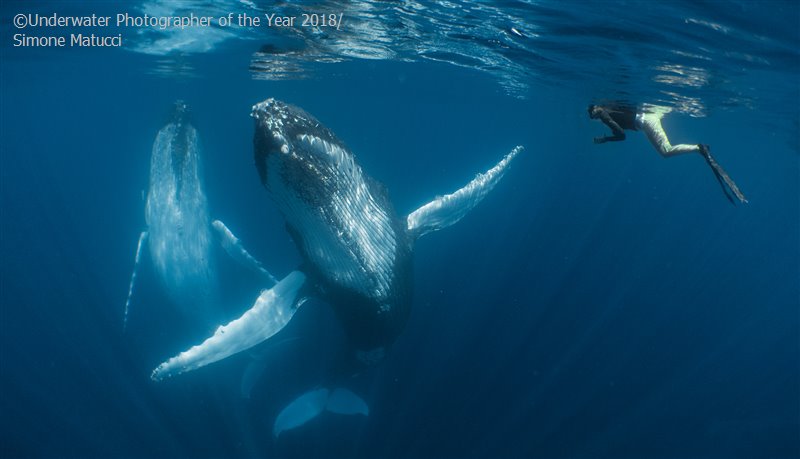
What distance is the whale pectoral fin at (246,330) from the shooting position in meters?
6.12

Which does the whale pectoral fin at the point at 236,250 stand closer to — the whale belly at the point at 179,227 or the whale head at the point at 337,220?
the whale belly at the point at 179,227

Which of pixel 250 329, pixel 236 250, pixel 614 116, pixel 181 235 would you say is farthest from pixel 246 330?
pixel 614 116

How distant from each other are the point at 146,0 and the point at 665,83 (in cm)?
1697

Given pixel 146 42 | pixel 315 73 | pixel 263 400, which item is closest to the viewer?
pixel 263 400

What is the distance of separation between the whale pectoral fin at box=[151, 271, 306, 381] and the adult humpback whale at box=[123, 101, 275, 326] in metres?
3.53

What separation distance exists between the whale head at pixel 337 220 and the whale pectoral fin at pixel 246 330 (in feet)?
1.56

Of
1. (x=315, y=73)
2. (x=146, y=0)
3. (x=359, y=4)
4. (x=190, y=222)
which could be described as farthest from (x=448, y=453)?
(x=315, y=73)

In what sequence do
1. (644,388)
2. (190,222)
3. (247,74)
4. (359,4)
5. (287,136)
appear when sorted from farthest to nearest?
(247,74) < (644,388) < (359,4) < (190,222) < (287,136)

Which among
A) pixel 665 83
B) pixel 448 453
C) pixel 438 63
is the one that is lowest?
pixel 448 453

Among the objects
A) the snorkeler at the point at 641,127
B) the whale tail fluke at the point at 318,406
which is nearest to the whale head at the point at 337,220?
the whale tail fluke at the point at 318,406

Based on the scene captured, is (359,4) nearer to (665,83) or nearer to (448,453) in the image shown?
(665,83)

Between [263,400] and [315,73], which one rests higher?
[315,73]

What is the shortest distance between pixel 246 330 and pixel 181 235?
16.9 ft

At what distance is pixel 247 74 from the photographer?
26.4 meters
